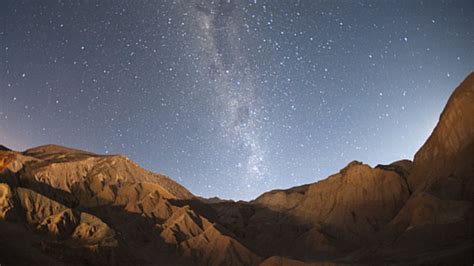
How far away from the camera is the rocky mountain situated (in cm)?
6003

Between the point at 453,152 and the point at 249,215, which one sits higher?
the point at 453,152

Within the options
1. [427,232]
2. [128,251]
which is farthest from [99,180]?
[427,232]

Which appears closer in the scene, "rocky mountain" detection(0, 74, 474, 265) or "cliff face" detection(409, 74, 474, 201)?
"rocky mountain" detection(0, 74, 474, 265)

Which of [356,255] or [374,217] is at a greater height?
[374,217]

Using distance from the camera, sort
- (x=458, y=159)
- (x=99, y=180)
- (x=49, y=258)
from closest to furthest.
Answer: (x=49, y=258) < (x=458, y=159) < (x=99, y=180)

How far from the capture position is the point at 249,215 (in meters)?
93.8

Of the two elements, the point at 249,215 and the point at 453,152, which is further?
the point at 249,215

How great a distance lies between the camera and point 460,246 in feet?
167

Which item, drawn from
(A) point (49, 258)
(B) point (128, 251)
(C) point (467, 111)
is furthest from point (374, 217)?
(A) point (49, 258)

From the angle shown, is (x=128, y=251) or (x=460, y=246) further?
(x=128, y=251)

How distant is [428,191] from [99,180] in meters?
57.7

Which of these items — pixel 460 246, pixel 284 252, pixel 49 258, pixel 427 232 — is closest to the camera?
pixel 460 246

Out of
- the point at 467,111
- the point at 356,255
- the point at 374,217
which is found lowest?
the point at 356,255

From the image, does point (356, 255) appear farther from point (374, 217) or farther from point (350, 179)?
point (350, 179)
